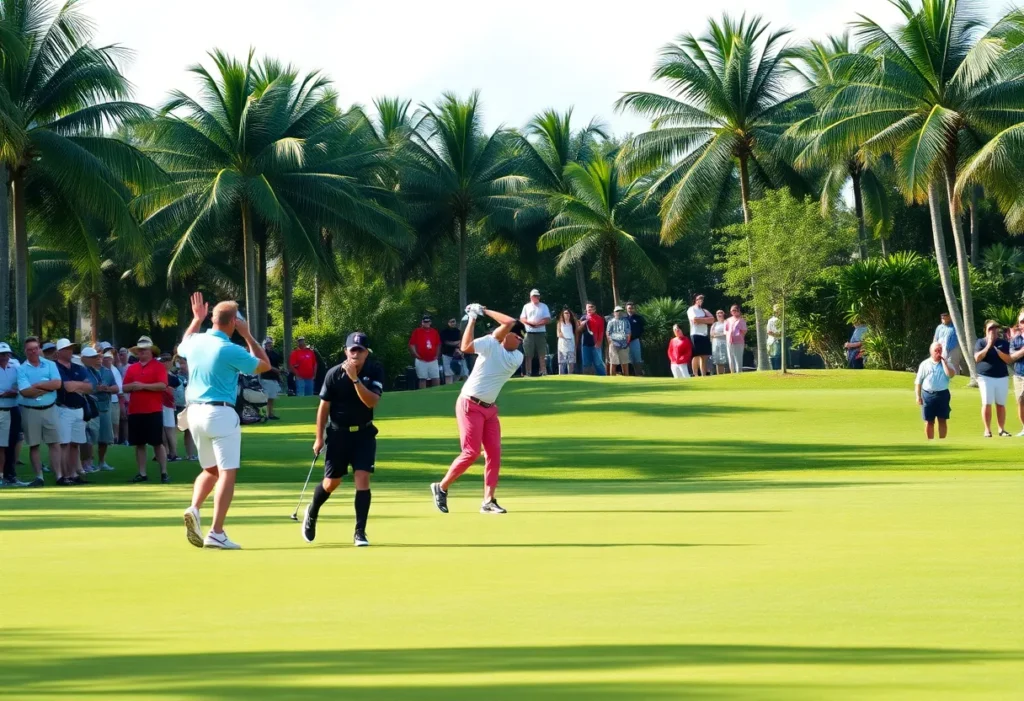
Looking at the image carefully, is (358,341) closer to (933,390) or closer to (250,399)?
Result: (933,390)

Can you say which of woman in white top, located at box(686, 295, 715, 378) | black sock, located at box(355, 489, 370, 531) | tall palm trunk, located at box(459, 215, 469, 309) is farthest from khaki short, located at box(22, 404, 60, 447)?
tall palm trunk, located at box(459, 215, 469, 309)

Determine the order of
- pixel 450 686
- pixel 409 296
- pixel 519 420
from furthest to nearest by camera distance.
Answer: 1. pixel 409 296
2. pixel 519 420
3. pixel 450 686

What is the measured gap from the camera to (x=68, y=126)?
119 ft

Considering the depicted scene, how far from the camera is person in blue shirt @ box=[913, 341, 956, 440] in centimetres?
2670

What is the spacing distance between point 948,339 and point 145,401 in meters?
19.3

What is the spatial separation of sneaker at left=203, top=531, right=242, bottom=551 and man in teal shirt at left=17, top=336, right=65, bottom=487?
10.6m

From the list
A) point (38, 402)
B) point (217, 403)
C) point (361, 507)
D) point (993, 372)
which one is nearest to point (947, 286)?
point (993, 372)

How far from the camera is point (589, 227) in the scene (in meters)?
60.1

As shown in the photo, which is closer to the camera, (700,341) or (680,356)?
(680,356)

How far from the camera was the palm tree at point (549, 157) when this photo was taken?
6266 cm

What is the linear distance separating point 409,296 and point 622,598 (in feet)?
158

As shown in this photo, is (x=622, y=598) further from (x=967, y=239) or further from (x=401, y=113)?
(x=967, y=239)

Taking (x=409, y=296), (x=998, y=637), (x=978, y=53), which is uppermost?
(x=978, y=53)

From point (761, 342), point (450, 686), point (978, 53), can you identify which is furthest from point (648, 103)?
point (450, 686)
